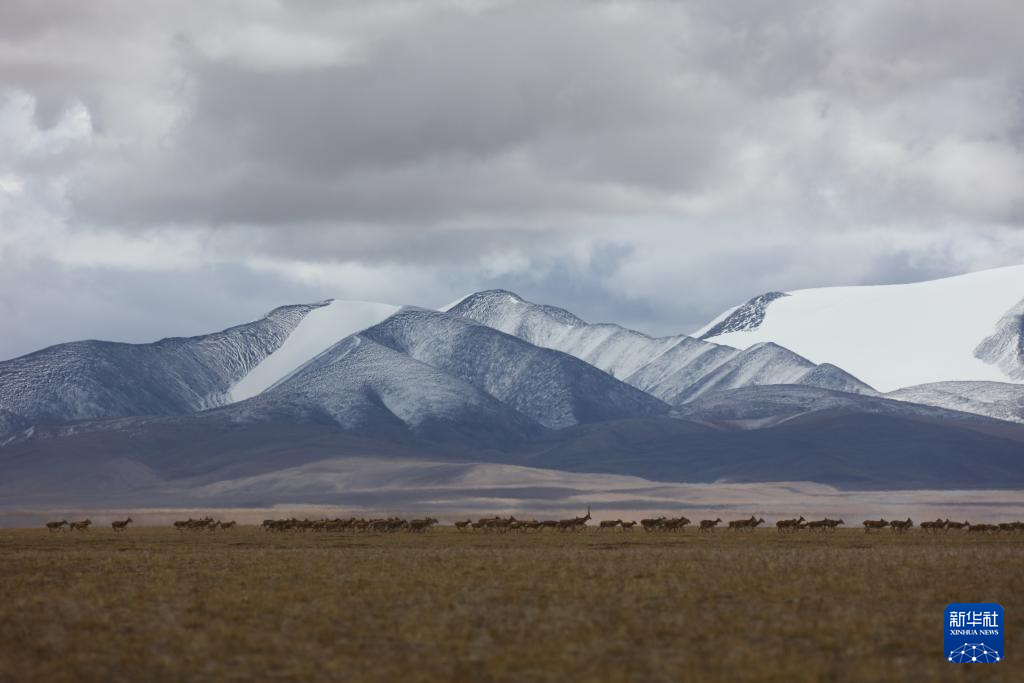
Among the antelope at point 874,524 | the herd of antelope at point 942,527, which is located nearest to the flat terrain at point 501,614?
the herd of antelope at point 942,527

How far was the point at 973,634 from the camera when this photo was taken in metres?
32.0

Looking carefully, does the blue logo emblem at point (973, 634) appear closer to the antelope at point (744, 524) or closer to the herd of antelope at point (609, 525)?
the herd of antelope at point (609, 525)

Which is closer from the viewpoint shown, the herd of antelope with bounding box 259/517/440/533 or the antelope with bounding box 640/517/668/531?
the herd of antelope with bounding box 259/517/440/533

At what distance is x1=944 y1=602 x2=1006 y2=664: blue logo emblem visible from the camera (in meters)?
30.3

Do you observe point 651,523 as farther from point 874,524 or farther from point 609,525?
point 874,524

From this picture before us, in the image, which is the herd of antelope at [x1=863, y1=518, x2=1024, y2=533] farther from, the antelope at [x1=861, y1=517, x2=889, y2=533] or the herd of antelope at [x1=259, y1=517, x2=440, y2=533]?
the herd of antelope at [x1=259, y1=517, x2=440, y2=533]

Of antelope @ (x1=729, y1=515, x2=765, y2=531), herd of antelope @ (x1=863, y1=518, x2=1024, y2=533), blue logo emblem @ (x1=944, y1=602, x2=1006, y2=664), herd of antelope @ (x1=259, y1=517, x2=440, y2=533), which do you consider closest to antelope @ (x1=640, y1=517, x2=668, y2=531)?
antelope @ (x1=729, y1=515, x2=765, y2=531)

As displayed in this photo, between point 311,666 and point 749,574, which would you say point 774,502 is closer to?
point 749,574

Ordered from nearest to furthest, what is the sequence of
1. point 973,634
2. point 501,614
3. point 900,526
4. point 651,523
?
1. point 973,634
2. point 501,614
3. point 900,526
4. point 651,523

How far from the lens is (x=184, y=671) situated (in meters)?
30.0

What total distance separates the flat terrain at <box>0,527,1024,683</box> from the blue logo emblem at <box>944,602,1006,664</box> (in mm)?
383

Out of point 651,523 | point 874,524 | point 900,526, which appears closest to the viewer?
point 900,526

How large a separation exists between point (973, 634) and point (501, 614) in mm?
11377

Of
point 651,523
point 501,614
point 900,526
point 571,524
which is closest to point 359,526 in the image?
point 571,524
